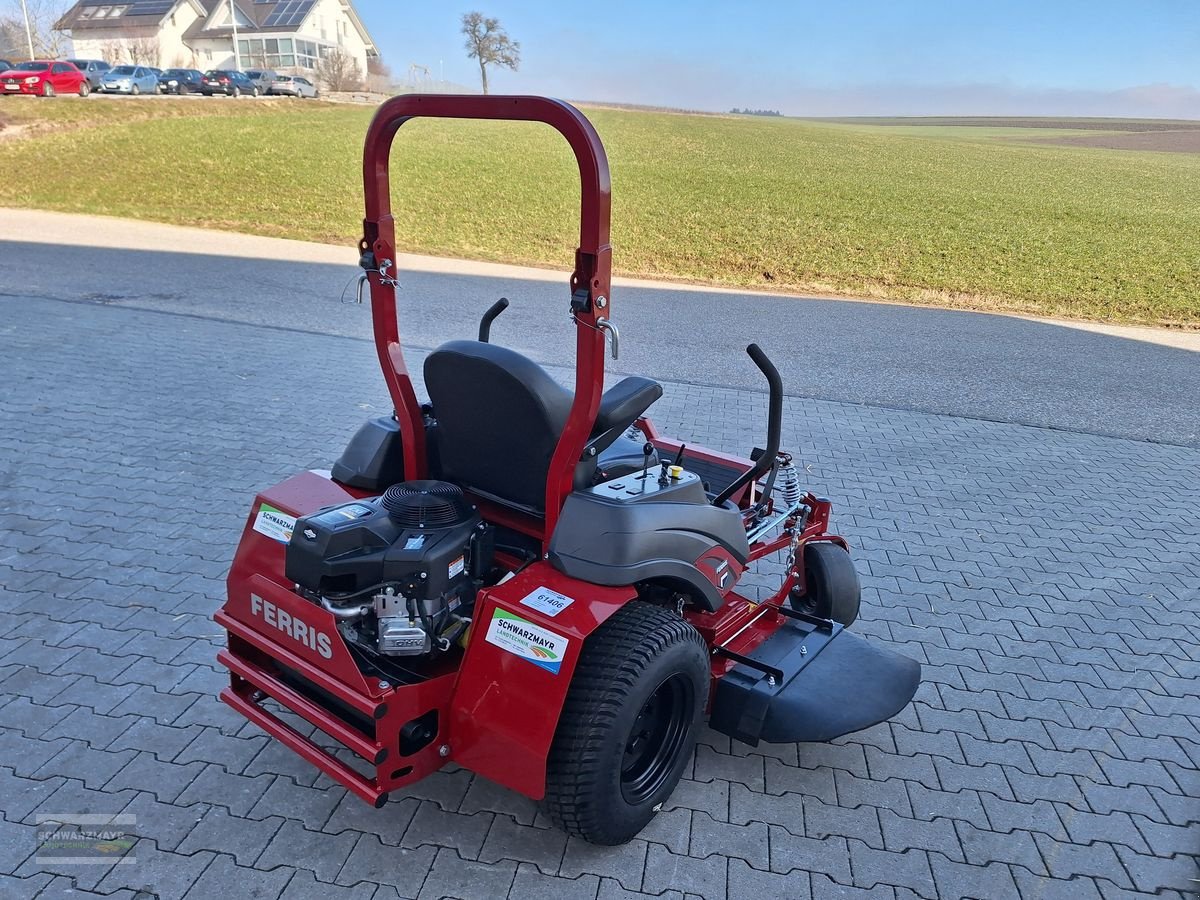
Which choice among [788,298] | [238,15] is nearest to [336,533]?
[788,298]

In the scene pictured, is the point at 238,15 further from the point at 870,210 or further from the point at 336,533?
the point at 336,533

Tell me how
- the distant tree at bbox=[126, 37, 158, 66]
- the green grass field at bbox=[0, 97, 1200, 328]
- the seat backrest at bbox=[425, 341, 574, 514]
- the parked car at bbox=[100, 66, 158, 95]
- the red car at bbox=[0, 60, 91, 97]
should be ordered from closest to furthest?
the seat backrest at bbox=[425, 341, 574, 514]
the green grass field at bbox=[0, 97, 1200, 328]
the red car at bbox=[0, 60, 91, 97]
the parked car at bbox=[100, 66, 158, 95]
the distant tree at bbox=[126, 37, 158, 66]

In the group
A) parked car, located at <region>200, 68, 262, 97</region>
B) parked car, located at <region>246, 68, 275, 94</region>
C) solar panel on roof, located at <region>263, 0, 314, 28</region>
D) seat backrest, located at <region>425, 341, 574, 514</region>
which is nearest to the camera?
seat backrest, located at <region>425, 341, 574, 514</region>

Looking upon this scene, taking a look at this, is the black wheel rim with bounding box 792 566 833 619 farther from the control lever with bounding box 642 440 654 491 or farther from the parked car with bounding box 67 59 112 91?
the parked car with bounding box 67 59 112 91

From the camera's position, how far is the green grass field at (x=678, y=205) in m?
14.0

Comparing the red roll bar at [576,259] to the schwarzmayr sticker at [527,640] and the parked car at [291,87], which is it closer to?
the schwarzmayr sticker at [527,640]

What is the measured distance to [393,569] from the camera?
2.46 metres

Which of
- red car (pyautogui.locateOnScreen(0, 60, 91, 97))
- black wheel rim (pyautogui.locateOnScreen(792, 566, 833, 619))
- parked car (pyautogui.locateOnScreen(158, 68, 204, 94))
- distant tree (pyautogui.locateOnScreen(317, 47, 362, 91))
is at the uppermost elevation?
distant tree (pyautogui.locateOnScreen(317, 47, 362, 91))

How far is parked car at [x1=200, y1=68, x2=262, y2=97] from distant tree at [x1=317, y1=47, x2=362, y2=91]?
17.1 meters

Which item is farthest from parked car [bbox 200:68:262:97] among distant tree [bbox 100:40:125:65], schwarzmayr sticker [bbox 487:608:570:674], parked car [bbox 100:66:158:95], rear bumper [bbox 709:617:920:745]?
schwarzmayr sticker [bbox 487:608:570:674]

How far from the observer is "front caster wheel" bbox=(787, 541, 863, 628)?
3.77 metres

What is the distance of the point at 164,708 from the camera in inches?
126

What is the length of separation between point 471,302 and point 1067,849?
8680 mm

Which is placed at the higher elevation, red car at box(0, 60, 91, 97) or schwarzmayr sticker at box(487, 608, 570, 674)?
red car at box(0, 60, 91, 97)
